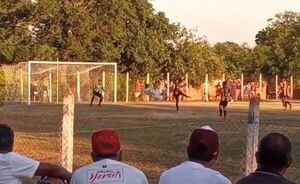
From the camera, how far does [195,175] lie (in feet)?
18.4

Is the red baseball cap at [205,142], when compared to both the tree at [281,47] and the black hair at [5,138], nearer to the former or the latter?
the black hair at [5,138]

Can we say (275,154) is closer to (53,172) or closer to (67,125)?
(53,172)

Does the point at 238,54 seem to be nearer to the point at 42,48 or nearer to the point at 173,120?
the point at 42,48

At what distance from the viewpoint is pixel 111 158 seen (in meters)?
5.71

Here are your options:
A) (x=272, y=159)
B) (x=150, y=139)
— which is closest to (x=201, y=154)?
(x=272, y=159)

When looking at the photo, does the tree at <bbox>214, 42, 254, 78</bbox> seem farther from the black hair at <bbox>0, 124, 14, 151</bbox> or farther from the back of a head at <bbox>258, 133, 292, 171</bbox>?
the back of a head at <bbox>258, 133, 292, 171</bbox>

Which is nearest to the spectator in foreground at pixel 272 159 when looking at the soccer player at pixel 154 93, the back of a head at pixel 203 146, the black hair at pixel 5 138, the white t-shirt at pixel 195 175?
the white t-shirt at pixel 195 175

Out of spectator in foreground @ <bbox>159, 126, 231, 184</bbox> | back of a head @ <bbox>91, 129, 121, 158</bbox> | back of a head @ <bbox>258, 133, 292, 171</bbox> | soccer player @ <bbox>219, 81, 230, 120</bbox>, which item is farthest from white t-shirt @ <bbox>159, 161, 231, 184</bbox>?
soccer player @ <bbox>219, 81, 230, 120</bbox>

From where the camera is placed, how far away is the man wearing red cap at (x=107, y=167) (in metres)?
5.57

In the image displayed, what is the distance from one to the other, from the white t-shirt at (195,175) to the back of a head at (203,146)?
2.9 inches

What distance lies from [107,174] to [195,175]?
63cm

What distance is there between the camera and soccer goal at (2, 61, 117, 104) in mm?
50469

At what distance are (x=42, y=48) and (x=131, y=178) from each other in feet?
178

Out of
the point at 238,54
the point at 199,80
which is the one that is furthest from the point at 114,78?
the point at 238,54
